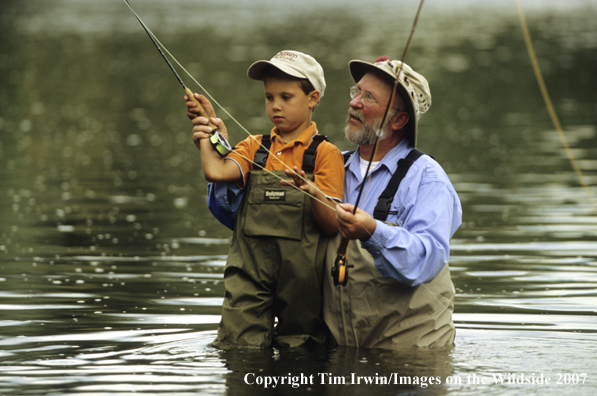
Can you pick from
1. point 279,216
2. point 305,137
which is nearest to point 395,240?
point 279,216

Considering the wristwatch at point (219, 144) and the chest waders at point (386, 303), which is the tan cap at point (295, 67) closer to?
the wristwatch at point (219, 144)

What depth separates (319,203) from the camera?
16.7 ft

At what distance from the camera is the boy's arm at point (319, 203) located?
4.89 meters

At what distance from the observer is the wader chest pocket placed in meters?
5.22

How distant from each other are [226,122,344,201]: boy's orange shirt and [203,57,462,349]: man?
0.51ft

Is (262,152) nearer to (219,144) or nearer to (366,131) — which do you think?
(219,144)

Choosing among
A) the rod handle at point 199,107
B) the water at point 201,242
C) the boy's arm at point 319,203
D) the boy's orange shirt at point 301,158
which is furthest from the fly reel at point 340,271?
the rod handle at point 199,107

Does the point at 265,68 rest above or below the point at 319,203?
above

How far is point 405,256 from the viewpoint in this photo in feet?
16.2

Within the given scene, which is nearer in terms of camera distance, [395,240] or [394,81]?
[395,240]

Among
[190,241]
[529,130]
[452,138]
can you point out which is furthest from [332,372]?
[529,130]

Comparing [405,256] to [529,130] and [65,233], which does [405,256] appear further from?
[529,130]

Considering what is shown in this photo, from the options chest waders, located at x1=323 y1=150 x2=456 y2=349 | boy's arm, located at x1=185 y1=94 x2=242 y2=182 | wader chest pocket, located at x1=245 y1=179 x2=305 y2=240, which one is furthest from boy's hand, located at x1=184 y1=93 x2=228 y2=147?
chest waders, located at x1=323 y1=150 x2=456 y2=349

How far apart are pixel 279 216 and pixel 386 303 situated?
0.71m
